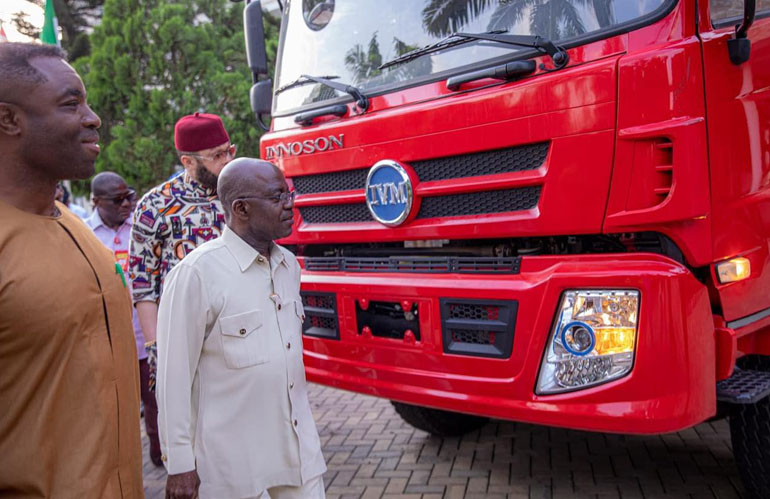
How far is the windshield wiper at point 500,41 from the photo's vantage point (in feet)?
8.57

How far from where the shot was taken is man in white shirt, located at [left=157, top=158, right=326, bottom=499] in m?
2.06

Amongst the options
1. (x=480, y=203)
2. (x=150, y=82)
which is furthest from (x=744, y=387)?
(x=150, y=82)

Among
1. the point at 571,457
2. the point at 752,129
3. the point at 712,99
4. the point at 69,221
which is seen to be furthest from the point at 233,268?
the point at 571,457

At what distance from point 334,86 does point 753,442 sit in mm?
2482

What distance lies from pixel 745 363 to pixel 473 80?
1720 mm

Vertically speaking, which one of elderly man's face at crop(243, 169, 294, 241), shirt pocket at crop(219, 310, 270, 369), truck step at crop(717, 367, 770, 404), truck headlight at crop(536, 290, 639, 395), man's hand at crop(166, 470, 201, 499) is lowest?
truck step at crop(717, 367, 770, 404)

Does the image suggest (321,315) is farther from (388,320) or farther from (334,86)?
(334,86)

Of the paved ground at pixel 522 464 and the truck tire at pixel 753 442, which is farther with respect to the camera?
the paved ground at pixel 522 464

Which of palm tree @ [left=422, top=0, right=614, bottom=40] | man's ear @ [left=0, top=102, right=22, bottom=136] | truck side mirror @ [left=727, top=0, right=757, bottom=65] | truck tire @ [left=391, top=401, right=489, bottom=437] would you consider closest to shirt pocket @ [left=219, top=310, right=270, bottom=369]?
man's ear @ [left=0, top=102, right=22, bottom=136]

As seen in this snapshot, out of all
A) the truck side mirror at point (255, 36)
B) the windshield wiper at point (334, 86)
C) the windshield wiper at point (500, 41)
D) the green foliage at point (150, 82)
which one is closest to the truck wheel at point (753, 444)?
the windshield wiper at point (500, 41)

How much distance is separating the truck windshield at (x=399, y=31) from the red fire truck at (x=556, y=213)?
11 millimetres

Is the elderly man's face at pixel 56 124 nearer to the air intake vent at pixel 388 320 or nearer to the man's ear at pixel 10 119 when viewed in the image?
the man's ear at pixel 10 119

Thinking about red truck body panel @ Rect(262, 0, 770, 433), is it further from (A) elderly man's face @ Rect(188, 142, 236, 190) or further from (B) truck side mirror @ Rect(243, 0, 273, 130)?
(B) truck side mirror @ Rect(243, 0, 273, 130)

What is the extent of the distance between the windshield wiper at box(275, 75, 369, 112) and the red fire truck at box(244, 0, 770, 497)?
17 millimetres
